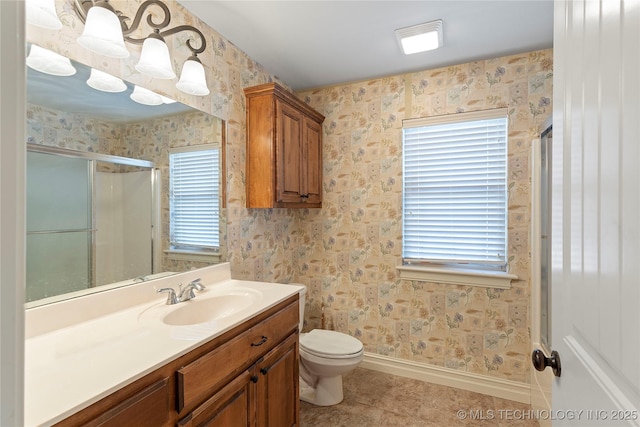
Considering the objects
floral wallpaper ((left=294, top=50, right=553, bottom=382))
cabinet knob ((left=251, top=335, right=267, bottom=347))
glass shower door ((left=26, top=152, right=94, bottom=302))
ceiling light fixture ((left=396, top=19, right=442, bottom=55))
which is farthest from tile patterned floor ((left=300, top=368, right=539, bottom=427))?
ceiling light fixture ((left=396, top=19, right=442, bottom=55))

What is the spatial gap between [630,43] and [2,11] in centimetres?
81

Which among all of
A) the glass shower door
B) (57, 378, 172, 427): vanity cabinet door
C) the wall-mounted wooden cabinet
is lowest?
(57, 378, 172, 427): vanity cabinet door

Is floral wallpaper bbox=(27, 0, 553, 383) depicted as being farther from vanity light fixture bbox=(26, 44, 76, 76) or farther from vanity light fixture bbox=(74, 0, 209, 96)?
vanity light fixture bbox=(26, 44, 76, 76)

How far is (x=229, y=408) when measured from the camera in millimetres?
1232

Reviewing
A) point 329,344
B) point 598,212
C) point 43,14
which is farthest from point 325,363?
point 43,14

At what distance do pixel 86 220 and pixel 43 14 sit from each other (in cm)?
76

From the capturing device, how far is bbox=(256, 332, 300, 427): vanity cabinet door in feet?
4.75

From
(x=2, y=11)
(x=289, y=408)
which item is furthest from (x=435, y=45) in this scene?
(x=289, y=408)

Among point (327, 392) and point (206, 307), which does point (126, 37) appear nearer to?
point (206, 307)

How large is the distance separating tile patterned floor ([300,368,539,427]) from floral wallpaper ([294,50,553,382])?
0.67 ft

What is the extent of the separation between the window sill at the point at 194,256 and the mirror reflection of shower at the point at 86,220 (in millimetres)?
99

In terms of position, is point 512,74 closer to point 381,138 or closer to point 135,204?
point 381,138

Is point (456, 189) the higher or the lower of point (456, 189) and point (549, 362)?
the higher

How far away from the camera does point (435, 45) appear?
6.80ft
